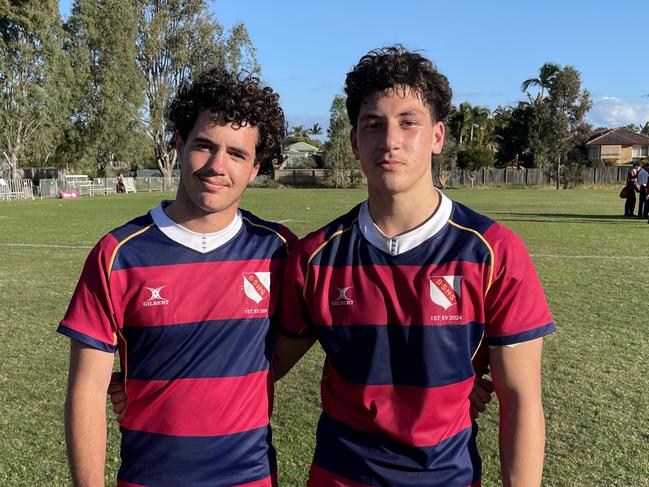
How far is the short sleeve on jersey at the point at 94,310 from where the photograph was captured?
192 cm

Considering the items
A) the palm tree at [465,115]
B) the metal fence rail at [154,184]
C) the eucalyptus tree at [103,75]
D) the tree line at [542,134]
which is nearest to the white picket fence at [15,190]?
the eucalyptus tree at [103,75]

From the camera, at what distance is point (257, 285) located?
7.02 ft

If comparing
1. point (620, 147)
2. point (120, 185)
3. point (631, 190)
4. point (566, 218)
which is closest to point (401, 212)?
point (566, 218)

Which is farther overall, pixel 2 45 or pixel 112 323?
pixel 2 45

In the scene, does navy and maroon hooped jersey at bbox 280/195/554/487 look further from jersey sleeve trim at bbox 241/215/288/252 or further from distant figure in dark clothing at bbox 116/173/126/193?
distant figure in dark clothing at bbox 116/173/126/193

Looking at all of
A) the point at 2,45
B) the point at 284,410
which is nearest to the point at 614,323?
the point at 284,410

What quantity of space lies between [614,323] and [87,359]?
6.46 m

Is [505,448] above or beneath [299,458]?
above

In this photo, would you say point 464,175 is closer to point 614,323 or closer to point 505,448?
point 614,323

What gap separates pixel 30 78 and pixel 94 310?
147 ft

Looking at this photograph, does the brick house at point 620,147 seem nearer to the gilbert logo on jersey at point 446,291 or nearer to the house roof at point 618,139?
the house roof at point 618,139

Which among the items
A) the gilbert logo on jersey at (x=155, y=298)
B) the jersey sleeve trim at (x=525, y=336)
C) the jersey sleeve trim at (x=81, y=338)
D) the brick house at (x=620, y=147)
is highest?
the brick house at (x=620, y=147)

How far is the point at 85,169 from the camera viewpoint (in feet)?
163

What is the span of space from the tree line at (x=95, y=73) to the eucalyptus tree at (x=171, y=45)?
0.09m
